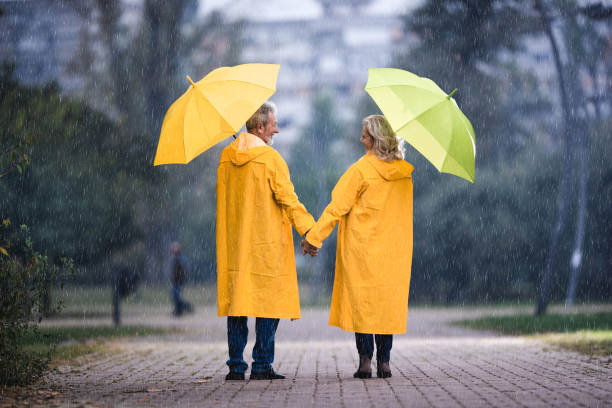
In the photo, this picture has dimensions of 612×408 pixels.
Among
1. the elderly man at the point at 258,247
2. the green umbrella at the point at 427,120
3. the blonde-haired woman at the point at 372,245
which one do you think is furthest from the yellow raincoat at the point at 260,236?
the green umbrella at the point at 427,120

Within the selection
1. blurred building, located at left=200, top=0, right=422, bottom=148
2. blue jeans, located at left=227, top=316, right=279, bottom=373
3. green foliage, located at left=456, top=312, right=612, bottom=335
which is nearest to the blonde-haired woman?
blue jeans, located at left=227, top=316, right=279, bottom=373

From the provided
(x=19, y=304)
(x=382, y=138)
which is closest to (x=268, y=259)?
(x=382, y=138)

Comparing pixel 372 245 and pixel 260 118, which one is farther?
pixel 260 118

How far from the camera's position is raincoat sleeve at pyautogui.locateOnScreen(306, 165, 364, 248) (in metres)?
6.84

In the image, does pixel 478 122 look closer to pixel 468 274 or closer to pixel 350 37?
pixel 468 274

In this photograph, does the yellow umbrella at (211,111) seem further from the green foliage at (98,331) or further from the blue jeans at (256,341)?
the green foliage at (98,331)

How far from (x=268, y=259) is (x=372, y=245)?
820mm

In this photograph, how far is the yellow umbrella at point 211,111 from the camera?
6.77m

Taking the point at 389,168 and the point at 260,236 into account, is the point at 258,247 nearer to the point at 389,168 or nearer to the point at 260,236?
the point at 260,236

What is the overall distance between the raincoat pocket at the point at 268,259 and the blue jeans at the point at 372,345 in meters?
0.84

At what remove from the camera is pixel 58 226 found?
16.2 m

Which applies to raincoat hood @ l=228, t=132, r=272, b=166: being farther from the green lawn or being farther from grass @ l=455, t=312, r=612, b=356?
the green lawn

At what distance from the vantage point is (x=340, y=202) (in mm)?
6910

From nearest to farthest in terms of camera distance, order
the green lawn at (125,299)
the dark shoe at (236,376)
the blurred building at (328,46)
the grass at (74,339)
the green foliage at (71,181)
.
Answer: the dark shoe at (236,376) < the grass at (74,339) < the green foliage at (71,181) < the green lawn at (125,299) < the blurred building at (328,46)
